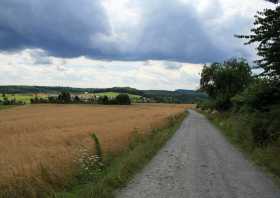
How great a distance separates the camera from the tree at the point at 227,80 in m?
50.3

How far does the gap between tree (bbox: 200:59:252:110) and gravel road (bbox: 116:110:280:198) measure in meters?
36.4

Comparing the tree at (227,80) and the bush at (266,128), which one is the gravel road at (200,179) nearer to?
the bush at (266,128)

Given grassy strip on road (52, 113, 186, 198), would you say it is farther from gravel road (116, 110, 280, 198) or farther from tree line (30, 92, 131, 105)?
tree line (30, 92, 131, 105)

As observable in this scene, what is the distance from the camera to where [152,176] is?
1030cm

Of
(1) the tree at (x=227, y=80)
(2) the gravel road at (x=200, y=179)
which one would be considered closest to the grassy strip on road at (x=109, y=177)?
(2) the gravel road at (x=200, y=179)

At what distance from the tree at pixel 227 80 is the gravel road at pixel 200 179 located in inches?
1433

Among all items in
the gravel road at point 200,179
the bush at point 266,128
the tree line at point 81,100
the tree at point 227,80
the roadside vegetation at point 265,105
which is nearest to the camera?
the gravel road at point 200,179

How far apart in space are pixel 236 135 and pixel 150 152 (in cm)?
892

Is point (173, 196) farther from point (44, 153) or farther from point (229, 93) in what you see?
point (229, 93)

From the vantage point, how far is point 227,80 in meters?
53.9

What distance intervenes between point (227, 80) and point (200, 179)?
151 feet

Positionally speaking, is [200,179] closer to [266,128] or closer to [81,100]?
[266,128]

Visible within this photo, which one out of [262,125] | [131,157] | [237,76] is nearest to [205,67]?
[237,76]

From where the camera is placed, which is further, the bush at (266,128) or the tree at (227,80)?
the tree at (227,80)
